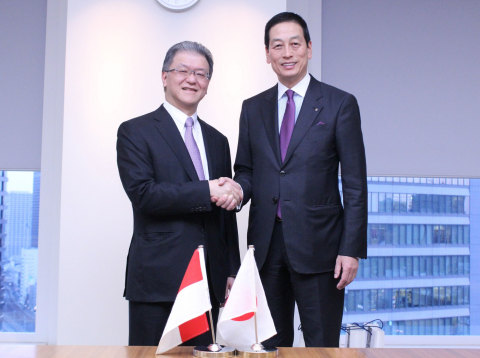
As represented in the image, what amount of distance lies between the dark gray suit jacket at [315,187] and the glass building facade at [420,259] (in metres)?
1.70

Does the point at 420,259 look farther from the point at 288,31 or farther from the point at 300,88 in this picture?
the point at 288,31

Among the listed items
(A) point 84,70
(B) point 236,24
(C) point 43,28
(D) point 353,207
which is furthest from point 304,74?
(C) point 43,28

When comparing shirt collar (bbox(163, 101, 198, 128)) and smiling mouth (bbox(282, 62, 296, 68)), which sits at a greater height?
smiling mouth (bbox(282, 62, 296, 68))

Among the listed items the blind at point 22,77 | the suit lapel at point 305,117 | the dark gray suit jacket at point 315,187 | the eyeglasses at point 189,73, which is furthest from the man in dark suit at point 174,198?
the blind at point 22,77

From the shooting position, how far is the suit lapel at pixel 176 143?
234 cm

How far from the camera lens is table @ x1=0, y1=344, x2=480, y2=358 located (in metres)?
1.57

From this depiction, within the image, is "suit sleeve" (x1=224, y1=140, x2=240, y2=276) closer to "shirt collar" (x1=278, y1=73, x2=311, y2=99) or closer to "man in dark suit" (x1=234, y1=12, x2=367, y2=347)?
"man in dark suit" (x1=234, y1=12, x2=367, y2=347)

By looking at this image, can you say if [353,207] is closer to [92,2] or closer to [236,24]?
[236,24]

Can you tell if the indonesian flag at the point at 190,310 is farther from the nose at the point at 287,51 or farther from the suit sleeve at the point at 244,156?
the nose at the point at 287,51

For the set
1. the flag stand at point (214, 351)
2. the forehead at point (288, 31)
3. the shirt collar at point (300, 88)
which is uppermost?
the forehead at point (288, 31)

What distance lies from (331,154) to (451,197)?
1.96 meters

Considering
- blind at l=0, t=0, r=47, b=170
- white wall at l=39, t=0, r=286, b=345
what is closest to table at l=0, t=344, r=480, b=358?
white wall at l=39, t=0, r=286, b=345

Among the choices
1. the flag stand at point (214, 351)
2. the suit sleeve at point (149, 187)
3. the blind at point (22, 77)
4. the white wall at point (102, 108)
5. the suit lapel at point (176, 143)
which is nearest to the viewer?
the flag stand at point (214, 351)

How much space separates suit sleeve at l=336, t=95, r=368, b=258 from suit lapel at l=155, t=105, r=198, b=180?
1.86 ft
